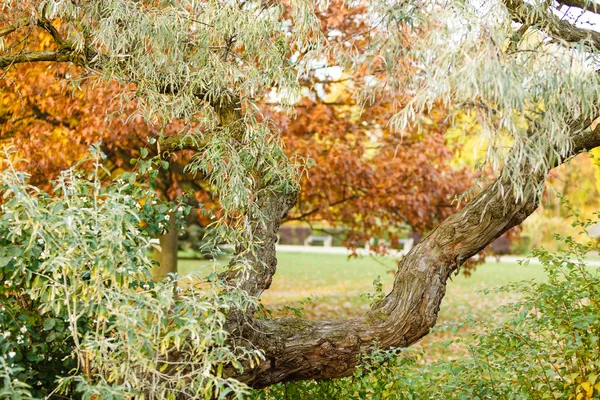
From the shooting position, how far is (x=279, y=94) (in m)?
3.91

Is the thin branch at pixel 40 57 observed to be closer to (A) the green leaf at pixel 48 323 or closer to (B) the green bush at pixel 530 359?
(A) the green leaf at pixel 48 323

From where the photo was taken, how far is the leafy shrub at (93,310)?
8.13 feet

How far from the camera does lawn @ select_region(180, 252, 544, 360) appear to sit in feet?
30.8

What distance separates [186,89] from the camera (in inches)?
146

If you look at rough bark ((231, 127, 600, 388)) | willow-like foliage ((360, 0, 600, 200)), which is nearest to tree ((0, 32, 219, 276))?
rough bark ((231, 127, 600, 388))

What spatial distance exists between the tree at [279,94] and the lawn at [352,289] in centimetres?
202

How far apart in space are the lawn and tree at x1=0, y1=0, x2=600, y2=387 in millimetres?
2020

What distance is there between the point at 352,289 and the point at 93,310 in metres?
10.8

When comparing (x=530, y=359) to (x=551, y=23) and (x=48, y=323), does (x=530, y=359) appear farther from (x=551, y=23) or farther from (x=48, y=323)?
(x=48, y=323)

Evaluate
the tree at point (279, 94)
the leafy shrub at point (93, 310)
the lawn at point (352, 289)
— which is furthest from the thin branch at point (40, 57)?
the lawn at point (352, 289)

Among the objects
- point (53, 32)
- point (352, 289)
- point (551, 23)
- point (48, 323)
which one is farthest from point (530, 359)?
point (352, 289)

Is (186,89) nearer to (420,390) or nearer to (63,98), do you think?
(420,390)

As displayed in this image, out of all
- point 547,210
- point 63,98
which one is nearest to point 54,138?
point 63,98

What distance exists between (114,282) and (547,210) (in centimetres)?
2528
